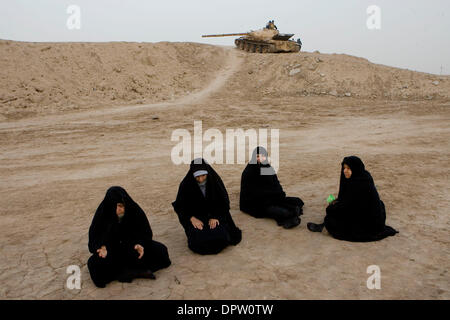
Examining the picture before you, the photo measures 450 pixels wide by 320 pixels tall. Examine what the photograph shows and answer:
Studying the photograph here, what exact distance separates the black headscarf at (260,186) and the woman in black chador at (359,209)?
94 cm

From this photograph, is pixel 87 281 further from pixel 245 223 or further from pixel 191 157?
pixel 191 157

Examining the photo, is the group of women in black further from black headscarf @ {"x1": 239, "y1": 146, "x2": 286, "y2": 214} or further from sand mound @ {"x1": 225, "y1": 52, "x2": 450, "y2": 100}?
sand mound @ {"x1": 225, "y1": 52, "x2": 450, "y2": 100}

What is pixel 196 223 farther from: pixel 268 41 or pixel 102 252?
pixel 268 41

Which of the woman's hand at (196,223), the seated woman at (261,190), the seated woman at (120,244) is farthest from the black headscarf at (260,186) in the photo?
the seated woman at (120,244)

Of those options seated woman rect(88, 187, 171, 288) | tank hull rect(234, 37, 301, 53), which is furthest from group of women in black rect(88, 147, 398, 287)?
tank hull rect(234, 37, 301, 53)

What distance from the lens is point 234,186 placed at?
6.32 metres

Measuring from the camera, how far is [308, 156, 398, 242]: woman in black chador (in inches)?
155

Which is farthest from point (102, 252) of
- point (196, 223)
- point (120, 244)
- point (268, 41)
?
point (268, 41)

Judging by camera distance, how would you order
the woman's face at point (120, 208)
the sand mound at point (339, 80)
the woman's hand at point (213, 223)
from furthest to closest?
the sand mound at point (339, 80)
the woman's hand at point (213, 223)
the woman's face at point (120, 208)

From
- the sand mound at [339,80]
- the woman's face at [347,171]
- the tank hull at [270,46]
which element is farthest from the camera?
the tank hull at [270,46]

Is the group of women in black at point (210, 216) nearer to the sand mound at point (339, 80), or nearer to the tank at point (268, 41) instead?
A: the sand mound at point (339, 80)

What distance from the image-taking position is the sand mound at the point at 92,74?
15912mm

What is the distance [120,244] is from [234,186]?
3.24 m

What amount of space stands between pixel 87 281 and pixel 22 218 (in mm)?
2481
